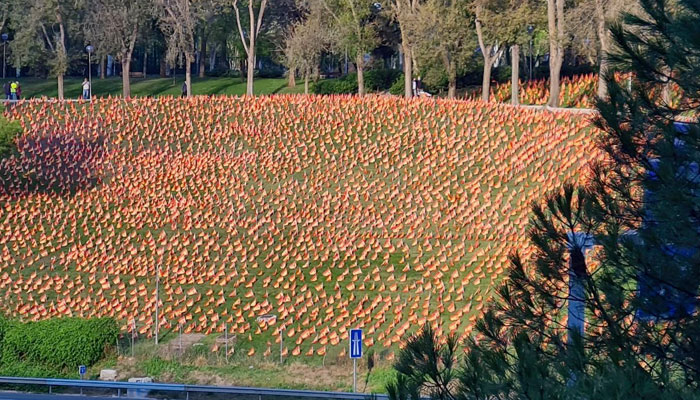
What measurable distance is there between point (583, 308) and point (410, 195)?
88.3 ft

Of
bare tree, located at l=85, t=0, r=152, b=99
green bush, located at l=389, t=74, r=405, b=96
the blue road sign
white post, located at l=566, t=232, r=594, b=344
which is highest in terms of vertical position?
bare tree, located at l=85, t=0, r=152, b=99

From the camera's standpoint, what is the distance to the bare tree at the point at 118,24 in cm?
7000

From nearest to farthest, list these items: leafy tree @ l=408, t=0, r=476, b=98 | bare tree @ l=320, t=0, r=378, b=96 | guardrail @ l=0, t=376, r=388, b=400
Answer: guardrail @ l=0, t=376, r=388, b=400
leafy tree @ l=408, t=0, r=476, b=98
bare tree @ l=320, t=0, r=378, b=96

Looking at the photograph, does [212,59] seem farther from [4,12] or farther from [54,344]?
[54,344]

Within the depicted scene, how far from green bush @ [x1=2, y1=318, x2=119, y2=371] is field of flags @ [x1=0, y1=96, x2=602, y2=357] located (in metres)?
2.30

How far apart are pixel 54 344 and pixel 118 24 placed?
47.5 metres

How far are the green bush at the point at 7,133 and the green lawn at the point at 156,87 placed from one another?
3188 centimetres

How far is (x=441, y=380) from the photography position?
34.5 feet

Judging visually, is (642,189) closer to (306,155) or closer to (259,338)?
(259,338)

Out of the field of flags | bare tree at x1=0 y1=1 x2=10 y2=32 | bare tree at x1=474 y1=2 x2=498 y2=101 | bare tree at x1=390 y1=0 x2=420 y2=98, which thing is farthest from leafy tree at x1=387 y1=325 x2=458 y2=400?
bare tree at x1=0 y1=1 x2=10 y2=32

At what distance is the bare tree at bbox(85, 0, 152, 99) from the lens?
70.0 metres

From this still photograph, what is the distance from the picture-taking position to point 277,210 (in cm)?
3784

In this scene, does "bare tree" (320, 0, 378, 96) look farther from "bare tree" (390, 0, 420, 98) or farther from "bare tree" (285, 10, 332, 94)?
"bare tree" (390, 0, 420, 98)

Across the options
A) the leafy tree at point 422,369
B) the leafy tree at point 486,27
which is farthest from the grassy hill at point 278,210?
the leafy tree at point 422,369
